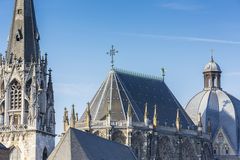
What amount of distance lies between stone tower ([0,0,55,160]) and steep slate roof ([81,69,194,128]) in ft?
18.7

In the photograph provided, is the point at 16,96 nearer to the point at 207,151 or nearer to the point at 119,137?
the point at 119,137

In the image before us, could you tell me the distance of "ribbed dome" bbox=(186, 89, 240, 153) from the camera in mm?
125062

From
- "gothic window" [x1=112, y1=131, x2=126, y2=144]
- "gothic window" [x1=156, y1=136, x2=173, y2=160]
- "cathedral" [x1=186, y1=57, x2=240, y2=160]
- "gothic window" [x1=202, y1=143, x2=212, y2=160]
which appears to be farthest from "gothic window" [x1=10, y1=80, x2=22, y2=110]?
"cathedral" [x1=186, y1=57, x2=240, y2=160]

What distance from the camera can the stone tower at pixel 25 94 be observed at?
337 ft

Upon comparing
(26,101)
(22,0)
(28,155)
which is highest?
(22,0)

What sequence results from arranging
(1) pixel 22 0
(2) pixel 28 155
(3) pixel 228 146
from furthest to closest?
(3) pixel 228 146 → (1) pixel 22 0 → (2) pixel 28 155

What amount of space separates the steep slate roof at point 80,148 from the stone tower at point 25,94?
2389 centimetres

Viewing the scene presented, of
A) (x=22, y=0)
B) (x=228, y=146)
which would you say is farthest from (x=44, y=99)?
(x=228, y=146)

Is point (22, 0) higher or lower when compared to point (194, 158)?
higher

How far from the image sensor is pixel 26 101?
105 meters

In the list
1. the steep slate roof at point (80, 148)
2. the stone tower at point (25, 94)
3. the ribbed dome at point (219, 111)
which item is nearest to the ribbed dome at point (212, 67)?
the ribbed dome at point (219, 111)

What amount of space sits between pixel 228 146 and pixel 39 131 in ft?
111

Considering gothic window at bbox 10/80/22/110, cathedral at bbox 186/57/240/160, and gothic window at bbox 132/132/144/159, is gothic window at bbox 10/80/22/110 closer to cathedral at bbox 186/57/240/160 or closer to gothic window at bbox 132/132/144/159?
gothic window at bbox 132/132/144/159

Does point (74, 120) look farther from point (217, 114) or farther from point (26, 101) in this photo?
point (217, 114)
